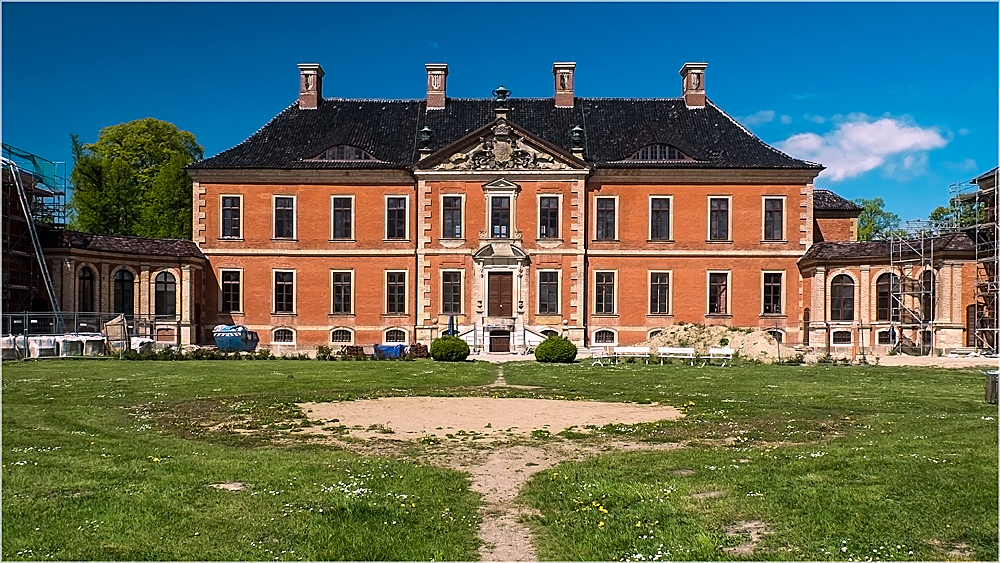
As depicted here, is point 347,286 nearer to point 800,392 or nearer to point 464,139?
point 464,139

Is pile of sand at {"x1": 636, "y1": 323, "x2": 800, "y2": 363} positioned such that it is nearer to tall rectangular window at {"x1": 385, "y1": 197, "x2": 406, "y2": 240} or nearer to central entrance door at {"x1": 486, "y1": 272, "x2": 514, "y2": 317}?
central entrance door at {"x1": 486, "y1": 272, "x2": 514, "y2": 317}

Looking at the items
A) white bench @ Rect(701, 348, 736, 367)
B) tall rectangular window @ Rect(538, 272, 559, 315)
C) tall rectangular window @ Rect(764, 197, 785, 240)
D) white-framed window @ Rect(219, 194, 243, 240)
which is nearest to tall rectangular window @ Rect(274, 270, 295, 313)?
white-framed window @ Rect(219, 194, 243, 240)

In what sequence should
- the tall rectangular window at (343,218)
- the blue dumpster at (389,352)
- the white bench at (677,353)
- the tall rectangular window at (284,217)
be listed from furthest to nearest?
the tall rectangular window at (343,218)
the tall rectangular window at (284,217)
the blue dumpster at (389,352)
the white bench at (677,353)

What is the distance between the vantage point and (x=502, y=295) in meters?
39.0

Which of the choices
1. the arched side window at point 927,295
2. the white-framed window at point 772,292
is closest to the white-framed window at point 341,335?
the white-framed window at point 772,292

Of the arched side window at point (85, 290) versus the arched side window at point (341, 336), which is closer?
the arched side window at point (85, 290)

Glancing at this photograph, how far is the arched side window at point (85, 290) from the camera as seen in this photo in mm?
35844

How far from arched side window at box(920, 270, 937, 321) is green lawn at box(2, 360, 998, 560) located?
Result: 801 inches

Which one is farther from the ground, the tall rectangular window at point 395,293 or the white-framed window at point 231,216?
the white-framed window at point 231,216

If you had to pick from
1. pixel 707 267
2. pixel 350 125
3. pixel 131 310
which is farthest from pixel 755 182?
pixel 131 310

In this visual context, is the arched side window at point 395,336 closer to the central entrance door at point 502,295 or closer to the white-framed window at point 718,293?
the central entrance door at point 502,295

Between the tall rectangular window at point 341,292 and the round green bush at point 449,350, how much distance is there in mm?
10876

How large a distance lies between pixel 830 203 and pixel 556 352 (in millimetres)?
21029

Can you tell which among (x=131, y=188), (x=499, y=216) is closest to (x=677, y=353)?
(x=499, y=216)
